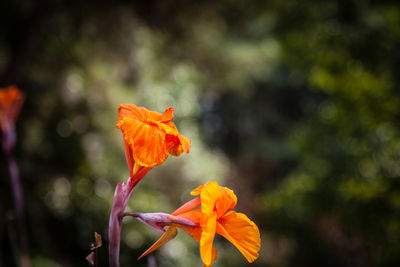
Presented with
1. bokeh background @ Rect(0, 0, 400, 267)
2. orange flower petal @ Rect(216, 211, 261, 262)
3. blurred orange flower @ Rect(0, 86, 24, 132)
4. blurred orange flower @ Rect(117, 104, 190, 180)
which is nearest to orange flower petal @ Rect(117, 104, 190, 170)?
blurred orange flower @ Rect(117, 104, 190, 180)

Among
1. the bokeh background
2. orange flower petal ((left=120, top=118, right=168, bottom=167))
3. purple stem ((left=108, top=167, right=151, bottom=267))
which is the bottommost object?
purple stem ((left=108, top=167, right=151, bottom=267))

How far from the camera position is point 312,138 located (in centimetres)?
308

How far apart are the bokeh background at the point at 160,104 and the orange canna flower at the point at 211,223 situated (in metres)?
1.85

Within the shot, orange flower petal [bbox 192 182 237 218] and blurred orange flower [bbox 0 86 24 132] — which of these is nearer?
orange flower petal [bbox 192 182 237 218]

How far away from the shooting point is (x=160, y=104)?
8.87 feet

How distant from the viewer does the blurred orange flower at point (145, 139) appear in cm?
42

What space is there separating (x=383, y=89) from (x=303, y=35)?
0.88 meters

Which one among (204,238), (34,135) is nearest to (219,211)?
(204,238)

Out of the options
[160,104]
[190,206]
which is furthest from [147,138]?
[160,104]

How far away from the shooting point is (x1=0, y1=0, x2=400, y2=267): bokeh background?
2.35m

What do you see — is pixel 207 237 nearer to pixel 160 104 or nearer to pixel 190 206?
pixel 190 206

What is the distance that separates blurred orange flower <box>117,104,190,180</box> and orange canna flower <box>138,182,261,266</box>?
2.6 inches

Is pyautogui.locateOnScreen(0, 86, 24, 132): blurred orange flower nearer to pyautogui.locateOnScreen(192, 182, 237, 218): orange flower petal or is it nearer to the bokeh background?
pyautogui.locateOnScreen(192, 182, 237, 218): orange flower petal

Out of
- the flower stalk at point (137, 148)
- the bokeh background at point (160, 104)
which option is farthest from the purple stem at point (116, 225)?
the bokeh background at point (160, 104)
